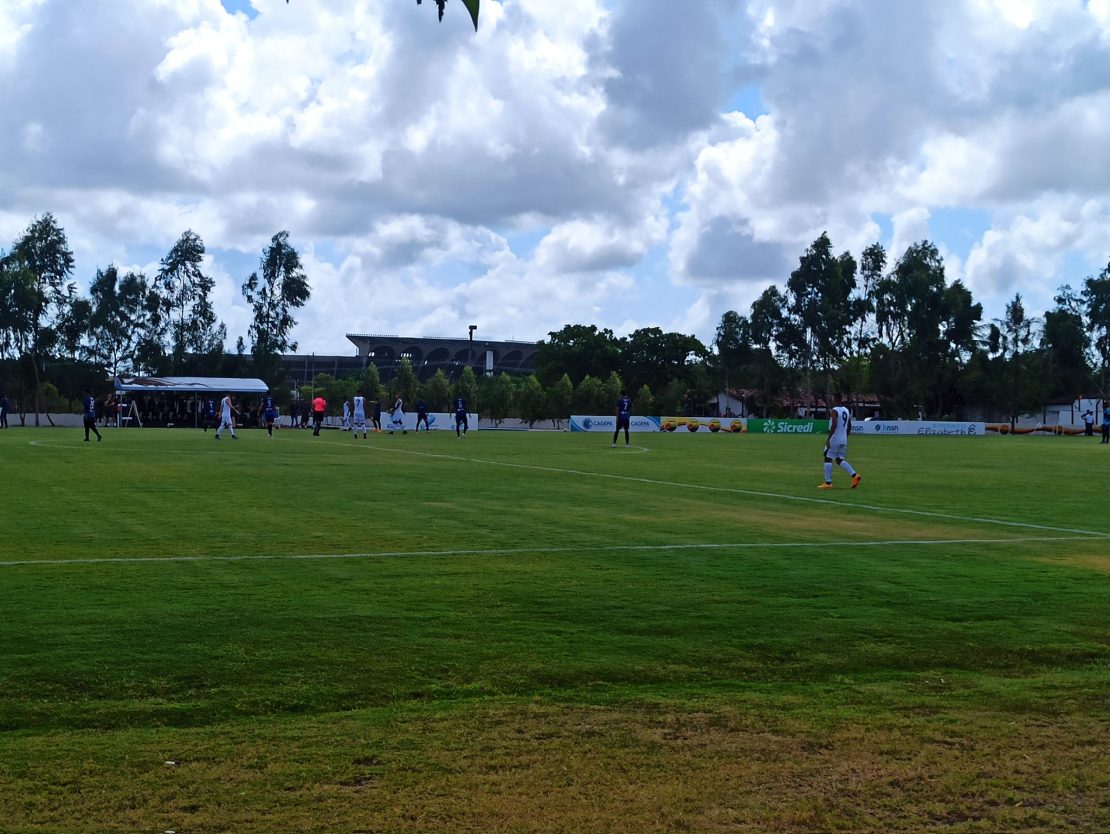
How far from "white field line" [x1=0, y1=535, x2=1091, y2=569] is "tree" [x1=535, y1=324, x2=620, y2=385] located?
10600 centimetres

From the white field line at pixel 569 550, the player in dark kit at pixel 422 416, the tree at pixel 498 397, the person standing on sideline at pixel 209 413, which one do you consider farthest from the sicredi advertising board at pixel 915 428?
the white field line at pixel 569 550

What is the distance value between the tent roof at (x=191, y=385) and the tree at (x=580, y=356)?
48886 millimetres

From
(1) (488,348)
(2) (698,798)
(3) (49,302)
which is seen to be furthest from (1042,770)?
(1) (488,348)

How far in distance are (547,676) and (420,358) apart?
5314 inches

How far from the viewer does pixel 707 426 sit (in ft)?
267

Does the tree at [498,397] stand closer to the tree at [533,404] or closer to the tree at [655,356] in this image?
the tree at [533,404]

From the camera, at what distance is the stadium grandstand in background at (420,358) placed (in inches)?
5404

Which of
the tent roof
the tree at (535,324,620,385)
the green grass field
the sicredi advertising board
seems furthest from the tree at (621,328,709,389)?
the green grass field

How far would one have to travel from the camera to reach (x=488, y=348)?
144 meters

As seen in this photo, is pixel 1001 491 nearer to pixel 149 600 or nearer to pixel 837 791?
pixel 149 600

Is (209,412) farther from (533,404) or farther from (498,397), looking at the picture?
(533,404)

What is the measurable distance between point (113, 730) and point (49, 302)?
277 feet

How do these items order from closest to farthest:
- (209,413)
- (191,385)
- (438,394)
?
(209,413) < (191,385) < (438,394)

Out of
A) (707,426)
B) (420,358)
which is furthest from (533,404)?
(420,358)
